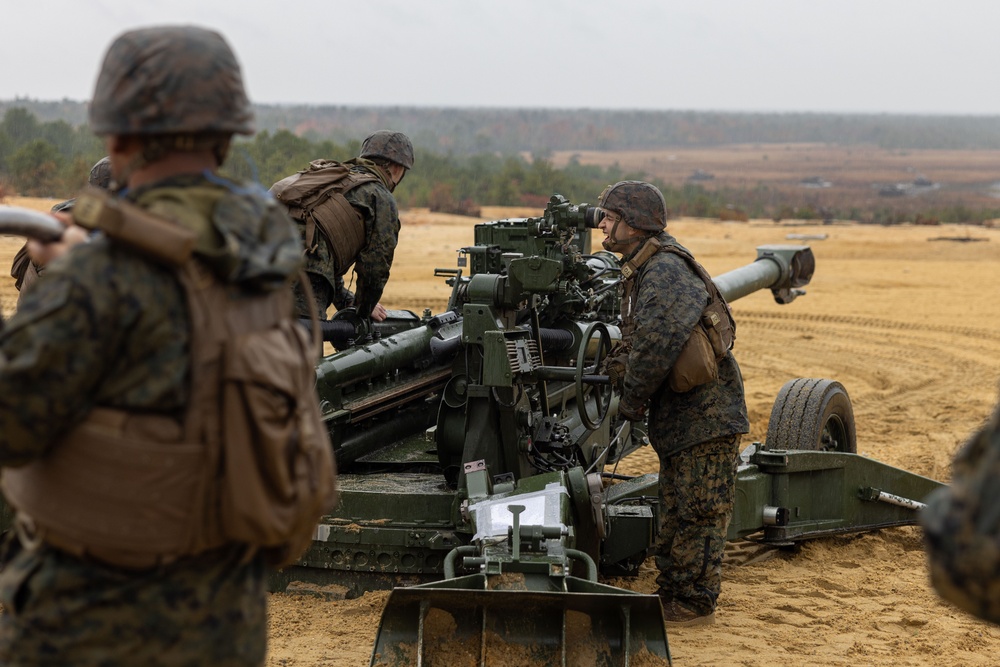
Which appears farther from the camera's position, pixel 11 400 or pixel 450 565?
pixel 450 565

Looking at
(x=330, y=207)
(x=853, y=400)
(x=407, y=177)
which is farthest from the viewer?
(x=407, y=177)

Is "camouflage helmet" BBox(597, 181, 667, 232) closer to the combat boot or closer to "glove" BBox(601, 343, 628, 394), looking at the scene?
"glove" BBox(601, 343, 628, 394)

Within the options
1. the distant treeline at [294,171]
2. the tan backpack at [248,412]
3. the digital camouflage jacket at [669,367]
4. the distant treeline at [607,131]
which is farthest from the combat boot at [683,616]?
the distant treeline at [607,131]

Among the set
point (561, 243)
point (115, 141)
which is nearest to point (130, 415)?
point (115, 141)

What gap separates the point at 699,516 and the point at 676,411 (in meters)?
0.51

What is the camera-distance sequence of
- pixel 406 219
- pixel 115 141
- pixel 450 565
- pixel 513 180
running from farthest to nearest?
1. pixel 513 180
2. pixel 406 219
3. pixel 450 565
4. pixel 115 141

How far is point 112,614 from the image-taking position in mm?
2656

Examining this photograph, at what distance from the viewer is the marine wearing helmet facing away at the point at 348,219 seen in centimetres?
769

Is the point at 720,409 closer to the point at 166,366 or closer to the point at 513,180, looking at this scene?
the point at 166,366

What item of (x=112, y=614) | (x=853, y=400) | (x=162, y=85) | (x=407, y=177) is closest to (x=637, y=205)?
(x=162, y=85)

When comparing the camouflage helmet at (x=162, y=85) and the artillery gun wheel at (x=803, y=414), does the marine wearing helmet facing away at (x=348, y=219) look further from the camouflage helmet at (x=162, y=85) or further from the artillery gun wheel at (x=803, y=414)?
the camouflage helmet at (x=162, y=85)

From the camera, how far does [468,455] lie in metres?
6.53

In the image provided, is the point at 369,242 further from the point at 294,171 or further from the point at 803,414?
the point at 294,171

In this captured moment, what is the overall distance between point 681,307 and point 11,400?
4.01 metres
